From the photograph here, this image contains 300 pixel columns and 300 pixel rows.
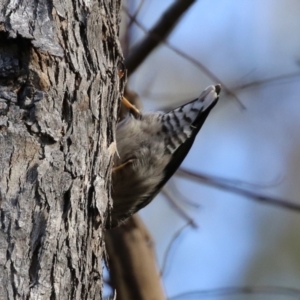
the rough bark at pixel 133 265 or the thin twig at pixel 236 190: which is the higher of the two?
the thin twig at pixel 236 190

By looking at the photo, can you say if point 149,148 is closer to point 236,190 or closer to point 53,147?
point 236,190

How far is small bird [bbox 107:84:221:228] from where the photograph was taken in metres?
2.84

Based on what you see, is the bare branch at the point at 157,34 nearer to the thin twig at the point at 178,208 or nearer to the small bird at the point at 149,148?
the small bird at the point at 149,148

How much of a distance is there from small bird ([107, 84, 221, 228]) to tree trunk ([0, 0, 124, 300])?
0.93 metres

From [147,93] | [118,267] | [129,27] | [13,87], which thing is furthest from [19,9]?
[147,93]

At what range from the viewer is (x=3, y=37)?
5.39 ft

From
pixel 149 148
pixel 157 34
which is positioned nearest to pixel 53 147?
pixel 157 34

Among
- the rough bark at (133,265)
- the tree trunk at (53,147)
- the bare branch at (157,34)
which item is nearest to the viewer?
the tree trunk at (53,147)

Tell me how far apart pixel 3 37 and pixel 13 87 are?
13 cm

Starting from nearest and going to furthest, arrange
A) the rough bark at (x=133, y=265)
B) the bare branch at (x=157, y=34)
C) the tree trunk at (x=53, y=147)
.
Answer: the tree trunk at (x=53, y=147) < the bare branch at (x=157, y=34) < the rough bark at (x=133, y=265)

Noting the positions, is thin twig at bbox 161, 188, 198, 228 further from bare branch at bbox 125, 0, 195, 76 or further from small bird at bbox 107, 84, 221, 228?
bare branch at bbox 125, 0, 195, 76

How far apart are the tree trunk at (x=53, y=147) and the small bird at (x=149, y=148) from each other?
3.04 feet

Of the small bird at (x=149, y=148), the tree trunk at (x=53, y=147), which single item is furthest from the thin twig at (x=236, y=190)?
the tree trunk at (x=53, y=147)

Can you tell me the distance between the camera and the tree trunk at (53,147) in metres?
1.53
